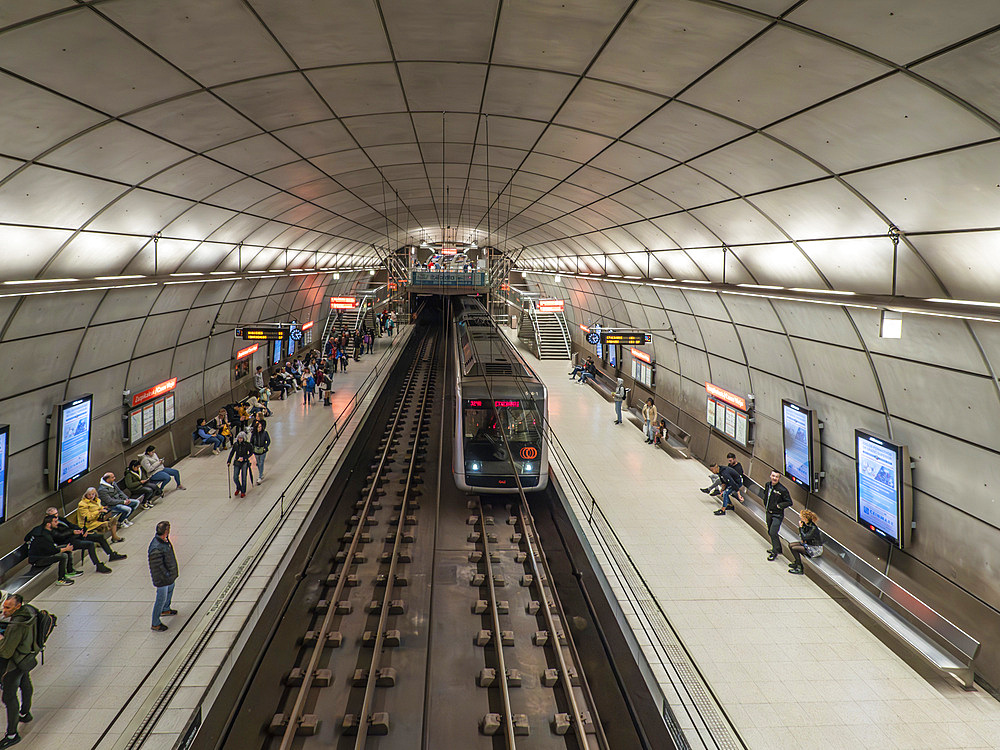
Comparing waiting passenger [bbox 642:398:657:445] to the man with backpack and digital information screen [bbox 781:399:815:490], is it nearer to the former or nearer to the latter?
digital information screen [bbox 781:399:815:490]

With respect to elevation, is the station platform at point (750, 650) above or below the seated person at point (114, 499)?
below

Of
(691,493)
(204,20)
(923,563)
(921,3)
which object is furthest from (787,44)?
(691,493)

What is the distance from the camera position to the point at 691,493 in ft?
44.5

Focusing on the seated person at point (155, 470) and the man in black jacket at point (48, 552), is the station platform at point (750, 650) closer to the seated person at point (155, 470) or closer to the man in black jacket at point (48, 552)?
the man in black jacket at point (48, 552)

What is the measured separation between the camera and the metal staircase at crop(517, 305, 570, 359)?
35.2m

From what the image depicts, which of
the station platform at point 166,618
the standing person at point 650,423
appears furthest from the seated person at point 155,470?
the standing person at point 650,423

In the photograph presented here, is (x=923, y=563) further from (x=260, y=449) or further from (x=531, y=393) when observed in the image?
(x=260, y=449)

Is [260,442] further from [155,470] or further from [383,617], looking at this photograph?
[383,617]

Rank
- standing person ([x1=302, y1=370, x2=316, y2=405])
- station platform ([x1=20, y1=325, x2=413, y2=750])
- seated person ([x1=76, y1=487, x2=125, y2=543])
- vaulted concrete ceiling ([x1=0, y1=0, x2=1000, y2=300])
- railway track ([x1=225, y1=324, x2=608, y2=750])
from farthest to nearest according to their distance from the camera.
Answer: standing person ([x1=302, y1=370, x2=316, y2=405]), seated person ([x1=76, y1=487, x2=125, y2=543]), railway track ([x1=225, y1=324, x2=608, y2=750]), station platform ([x1=20, y1=325, x2=413, y2=750]), vaulted concrete ceiling ([x1=0, y1=0, x2=1000, y2=300])

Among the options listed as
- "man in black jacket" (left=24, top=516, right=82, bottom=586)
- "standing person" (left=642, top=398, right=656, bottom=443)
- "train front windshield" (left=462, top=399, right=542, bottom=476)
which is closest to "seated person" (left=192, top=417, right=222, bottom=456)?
"man in black jacket" (left=24, top=516, right=82, bottom=586)

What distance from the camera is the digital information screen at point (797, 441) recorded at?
10.9m

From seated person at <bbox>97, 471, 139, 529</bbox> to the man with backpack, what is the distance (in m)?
5.31

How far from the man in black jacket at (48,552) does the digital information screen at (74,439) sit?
168 centimetres

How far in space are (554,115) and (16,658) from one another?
9.63 meters
